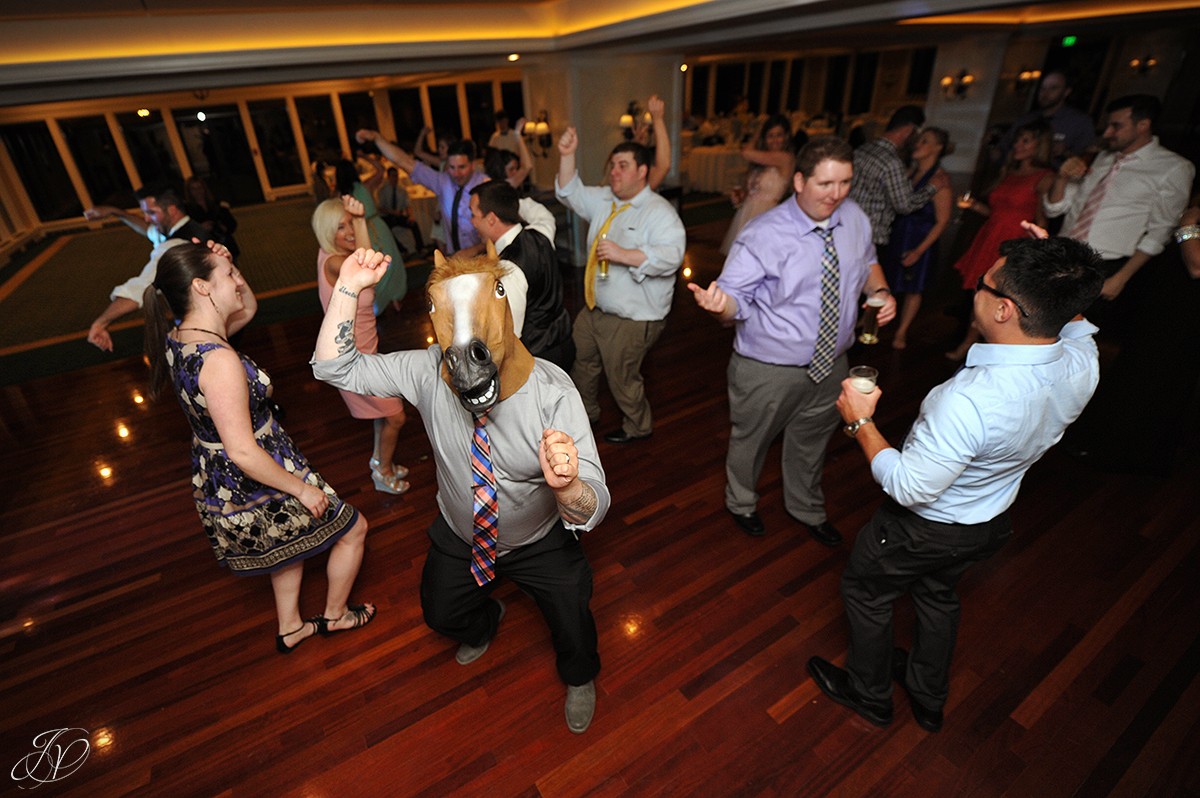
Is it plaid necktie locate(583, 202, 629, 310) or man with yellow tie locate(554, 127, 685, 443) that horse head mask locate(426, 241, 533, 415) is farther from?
plaid necktie locate(583, 202, 629, 310)

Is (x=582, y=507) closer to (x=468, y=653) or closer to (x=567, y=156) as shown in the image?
(x=468, y=653)

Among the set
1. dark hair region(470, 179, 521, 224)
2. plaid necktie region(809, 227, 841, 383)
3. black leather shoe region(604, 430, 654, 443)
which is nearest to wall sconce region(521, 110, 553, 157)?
black leather shoe region(604, 430, 654, 443)

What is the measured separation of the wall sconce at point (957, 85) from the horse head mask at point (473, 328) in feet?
39.8

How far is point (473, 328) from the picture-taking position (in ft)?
4.76

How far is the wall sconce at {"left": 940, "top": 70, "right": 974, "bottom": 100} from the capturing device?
10305mm

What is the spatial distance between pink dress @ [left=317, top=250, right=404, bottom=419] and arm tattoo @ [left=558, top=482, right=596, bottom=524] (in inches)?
67.4

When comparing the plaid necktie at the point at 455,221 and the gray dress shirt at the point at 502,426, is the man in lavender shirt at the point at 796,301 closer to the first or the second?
the gray dress shirt at the point at 502,426

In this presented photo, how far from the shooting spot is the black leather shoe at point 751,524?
3016 millimetres

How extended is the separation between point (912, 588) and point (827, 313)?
111 centimetres

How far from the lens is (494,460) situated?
1.70 meters

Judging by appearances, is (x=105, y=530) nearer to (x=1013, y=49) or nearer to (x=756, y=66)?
(x=1013, y=49)

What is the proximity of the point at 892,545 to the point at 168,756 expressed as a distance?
2.63 m

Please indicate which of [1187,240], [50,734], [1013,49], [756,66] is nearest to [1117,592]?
[1187,240]

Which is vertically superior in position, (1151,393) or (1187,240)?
(1187,240)
